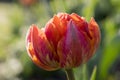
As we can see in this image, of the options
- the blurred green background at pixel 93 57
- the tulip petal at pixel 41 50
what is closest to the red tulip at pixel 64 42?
the tulip petal at pixel 41 50

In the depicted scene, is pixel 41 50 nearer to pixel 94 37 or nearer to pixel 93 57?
pixel 94 37

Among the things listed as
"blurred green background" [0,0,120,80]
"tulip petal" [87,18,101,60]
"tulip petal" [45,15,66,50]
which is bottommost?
"blurred green background" [0,0,120,80]

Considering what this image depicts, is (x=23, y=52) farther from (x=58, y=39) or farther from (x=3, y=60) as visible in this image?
(x=58, y=39)

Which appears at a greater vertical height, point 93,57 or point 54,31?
point 54,31

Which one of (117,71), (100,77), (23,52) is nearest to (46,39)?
(100,77)

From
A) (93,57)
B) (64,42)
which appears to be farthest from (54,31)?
(93,57)

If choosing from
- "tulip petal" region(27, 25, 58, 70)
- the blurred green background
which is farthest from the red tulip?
the blurred green background

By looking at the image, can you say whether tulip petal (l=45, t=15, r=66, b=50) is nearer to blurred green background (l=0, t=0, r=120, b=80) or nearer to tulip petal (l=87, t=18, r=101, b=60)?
tulip petal (l=87, t=18, r=101, b=60)
